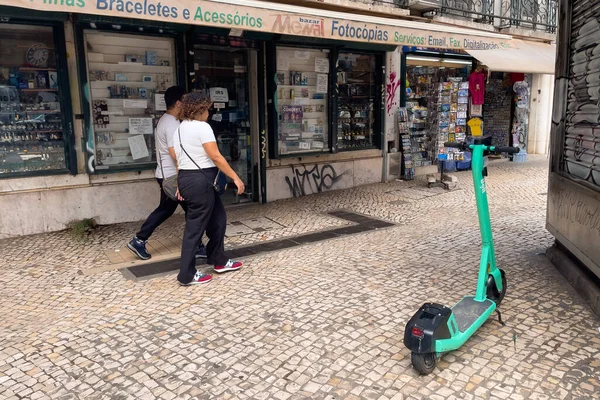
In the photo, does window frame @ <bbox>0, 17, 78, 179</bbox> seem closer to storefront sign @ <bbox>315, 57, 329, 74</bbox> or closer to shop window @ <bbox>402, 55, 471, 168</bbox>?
storefront sign @ <bbox>315, 57, 329, 74</bbox>

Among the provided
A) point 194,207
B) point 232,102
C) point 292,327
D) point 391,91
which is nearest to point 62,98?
point 232,102

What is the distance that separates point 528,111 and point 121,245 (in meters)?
12.2

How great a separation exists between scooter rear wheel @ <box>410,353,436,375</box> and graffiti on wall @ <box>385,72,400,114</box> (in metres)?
7.49

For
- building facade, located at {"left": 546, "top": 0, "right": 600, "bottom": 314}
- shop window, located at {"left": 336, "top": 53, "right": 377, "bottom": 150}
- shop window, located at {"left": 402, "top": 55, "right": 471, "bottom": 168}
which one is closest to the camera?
building facade, located at {"left": 546, "top": 0, "right": 600, "bottom": 314}

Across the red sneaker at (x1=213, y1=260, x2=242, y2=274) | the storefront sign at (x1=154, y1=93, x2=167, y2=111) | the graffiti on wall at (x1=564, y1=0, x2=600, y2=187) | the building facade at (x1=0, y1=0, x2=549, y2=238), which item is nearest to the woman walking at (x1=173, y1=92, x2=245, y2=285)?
the red sneaker at (x1=213, y1=260, x2=242, y2=274)

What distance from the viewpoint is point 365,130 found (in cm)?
982

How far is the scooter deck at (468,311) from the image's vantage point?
3.30 m

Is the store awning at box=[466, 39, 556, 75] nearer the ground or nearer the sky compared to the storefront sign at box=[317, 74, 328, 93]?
nearer the sky

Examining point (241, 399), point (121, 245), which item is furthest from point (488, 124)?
point (241, 399)

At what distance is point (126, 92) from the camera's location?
6.75 metres

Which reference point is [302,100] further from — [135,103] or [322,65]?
[135,103]

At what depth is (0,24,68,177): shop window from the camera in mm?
5926

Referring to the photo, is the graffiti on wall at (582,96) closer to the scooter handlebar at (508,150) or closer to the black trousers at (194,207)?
the scooter handlebar at (508,150)

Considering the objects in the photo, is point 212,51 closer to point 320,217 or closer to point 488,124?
point 320,217
